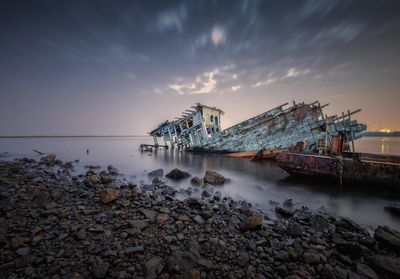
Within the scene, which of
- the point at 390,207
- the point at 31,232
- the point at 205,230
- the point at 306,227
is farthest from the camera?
the point at 390,207

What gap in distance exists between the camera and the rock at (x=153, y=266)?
2684mm

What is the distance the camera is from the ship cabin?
1061 inches

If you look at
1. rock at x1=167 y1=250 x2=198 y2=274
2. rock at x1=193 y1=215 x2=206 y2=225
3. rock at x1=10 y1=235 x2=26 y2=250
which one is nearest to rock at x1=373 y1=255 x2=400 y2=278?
rock at x1=167 y1=250 x2=198 y2=274

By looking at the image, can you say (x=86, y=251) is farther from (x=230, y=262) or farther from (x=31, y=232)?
(x=230, y=262)

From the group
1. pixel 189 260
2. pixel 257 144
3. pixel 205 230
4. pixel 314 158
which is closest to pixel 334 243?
pixel 205 230

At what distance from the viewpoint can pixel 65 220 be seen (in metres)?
4.25

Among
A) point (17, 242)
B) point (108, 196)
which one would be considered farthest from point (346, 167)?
point (17, 242)

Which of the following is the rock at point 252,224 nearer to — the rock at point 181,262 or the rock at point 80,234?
the rock at point 181,262

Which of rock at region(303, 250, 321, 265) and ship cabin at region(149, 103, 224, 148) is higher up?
ship cabin at region(149, 103, 224, 148)

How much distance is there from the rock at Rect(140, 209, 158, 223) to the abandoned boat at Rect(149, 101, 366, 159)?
14.7 meters

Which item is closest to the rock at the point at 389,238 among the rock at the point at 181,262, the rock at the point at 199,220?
the rock at the point at 199,220

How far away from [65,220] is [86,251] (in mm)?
1573

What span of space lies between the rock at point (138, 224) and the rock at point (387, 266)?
4303 millimetres

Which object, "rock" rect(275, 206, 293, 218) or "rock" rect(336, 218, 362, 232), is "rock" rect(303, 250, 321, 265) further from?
"rock" rect(275, 206, 293, 218)
